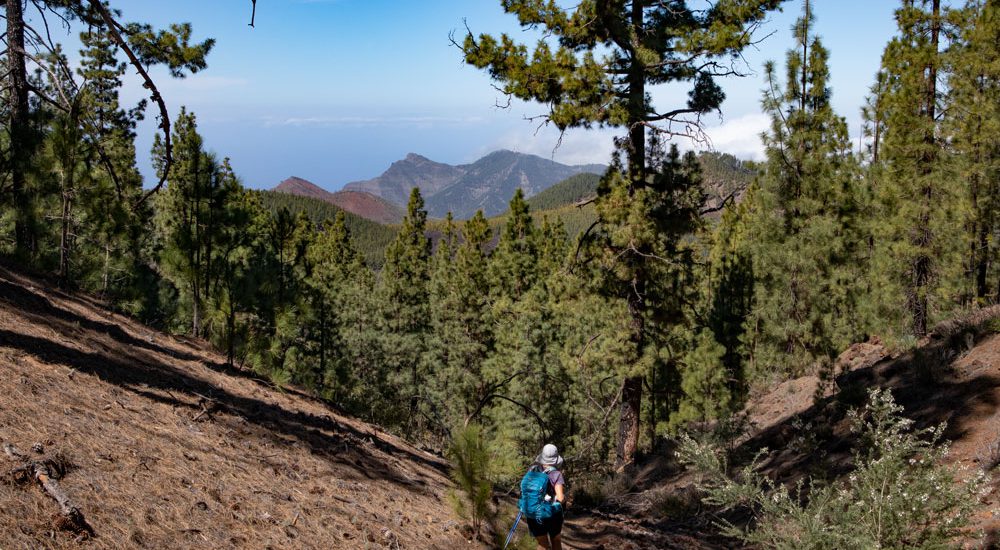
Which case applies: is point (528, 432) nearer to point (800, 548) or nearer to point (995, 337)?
point (995, 337)

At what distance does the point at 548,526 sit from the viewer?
5520 mm

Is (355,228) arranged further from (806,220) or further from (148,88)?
(148,88)

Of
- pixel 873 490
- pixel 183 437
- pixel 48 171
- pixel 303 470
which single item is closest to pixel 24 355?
pixel 183 437

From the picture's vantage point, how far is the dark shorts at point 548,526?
217 inches

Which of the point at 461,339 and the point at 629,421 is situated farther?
the point at 461,339

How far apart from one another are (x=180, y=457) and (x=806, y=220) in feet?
53.3

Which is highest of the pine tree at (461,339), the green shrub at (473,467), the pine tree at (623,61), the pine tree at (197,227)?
the pine tree at (623,61)

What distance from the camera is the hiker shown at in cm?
548

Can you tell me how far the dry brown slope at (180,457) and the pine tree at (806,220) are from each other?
11.5m

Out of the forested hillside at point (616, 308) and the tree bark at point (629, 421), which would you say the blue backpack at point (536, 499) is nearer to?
the forested hillside at point (616, 308)

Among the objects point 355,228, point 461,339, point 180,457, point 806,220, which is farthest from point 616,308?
point 355,228

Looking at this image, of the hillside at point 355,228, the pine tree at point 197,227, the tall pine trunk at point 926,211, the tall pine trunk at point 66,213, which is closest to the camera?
the pine tree at point 197,227

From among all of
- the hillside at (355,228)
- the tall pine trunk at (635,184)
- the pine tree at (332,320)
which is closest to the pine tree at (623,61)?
the tall pine trunk at (635,184)

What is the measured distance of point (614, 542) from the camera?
6.99 m
